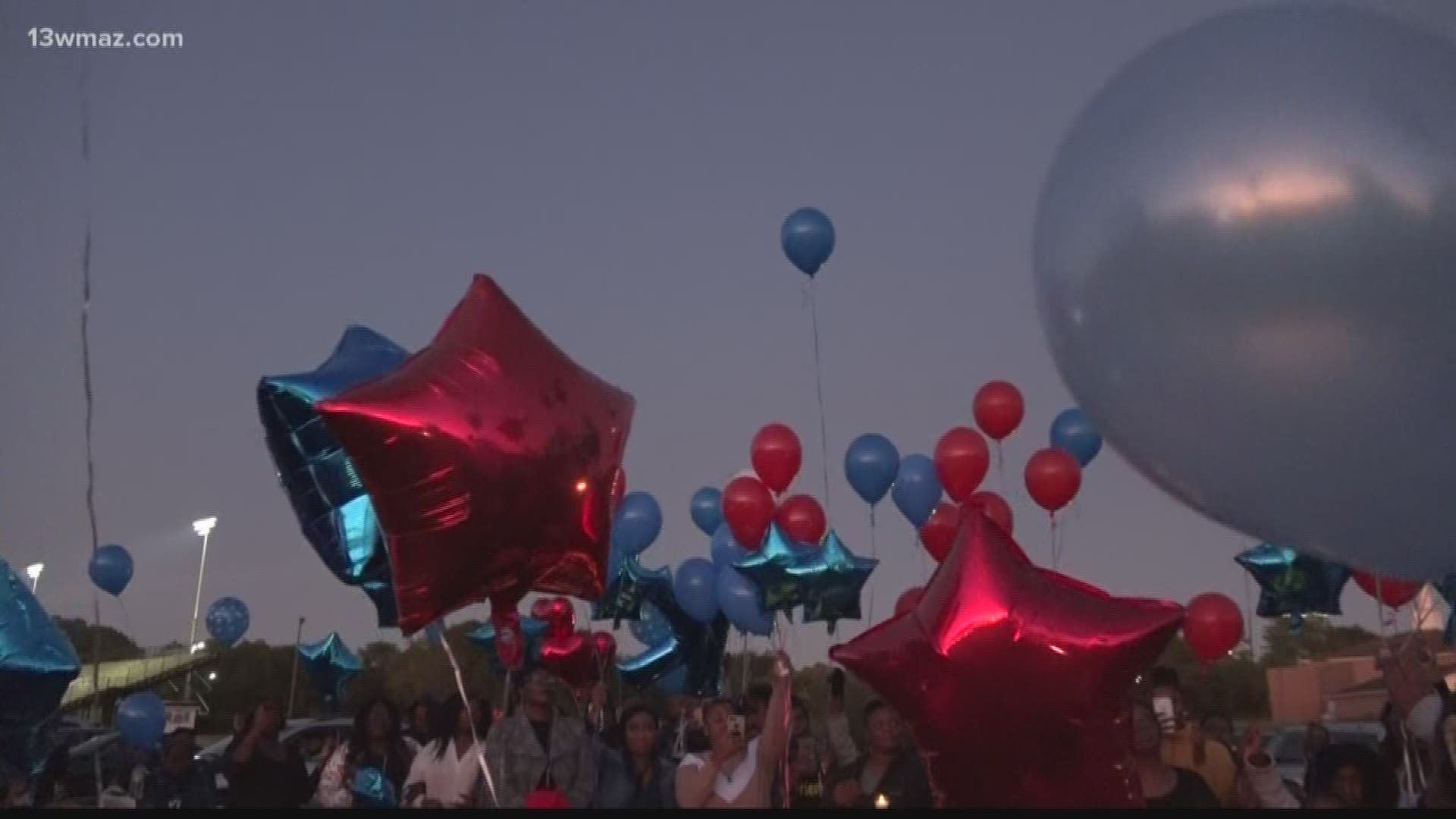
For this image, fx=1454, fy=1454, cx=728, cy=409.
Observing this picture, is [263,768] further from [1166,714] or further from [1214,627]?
[1214,627]

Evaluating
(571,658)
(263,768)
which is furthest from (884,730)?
(263,768)

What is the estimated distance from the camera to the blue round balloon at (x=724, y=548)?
1112 cm

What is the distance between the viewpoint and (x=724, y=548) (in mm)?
11523

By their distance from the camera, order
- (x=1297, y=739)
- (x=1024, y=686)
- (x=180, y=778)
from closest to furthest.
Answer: (x=1024, y=686), (x=180, y=778), (x=1297, y=739)

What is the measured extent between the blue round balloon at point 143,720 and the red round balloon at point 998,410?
5207 mm

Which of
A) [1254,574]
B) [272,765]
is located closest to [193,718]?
[272,765]

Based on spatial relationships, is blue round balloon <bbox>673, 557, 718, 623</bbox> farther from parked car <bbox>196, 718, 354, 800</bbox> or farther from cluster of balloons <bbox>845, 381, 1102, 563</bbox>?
parked car <bbox>196, 718, 354, 800</bbox>

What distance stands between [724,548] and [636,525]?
0.79 meters

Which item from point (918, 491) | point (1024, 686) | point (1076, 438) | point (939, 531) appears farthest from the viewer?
point (918, 491)

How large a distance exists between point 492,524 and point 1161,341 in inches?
74.1

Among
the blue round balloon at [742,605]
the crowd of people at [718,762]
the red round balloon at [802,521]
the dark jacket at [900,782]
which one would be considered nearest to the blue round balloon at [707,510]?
the blue round balloon at [742,605]

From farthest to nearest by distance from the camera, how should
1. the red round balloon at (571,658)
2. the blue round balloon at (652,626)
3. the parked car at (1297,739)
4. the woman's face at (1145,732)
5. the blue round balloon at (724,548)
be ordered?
1. the blue round balloon at (652,626)
2. the blue round balloon at (724,548)
3. the parked car at (1297,739)
4. the red round balloon at (571,658)
5. the woman's face at (1145,732)

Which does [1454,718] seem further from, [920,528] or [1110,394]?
[920,528]

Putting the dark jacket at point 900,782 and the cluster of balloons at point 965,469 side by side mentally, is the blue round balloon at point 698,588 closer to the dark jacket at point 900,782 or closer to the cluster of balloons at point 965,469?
the cluster of balloons at point 965,469
